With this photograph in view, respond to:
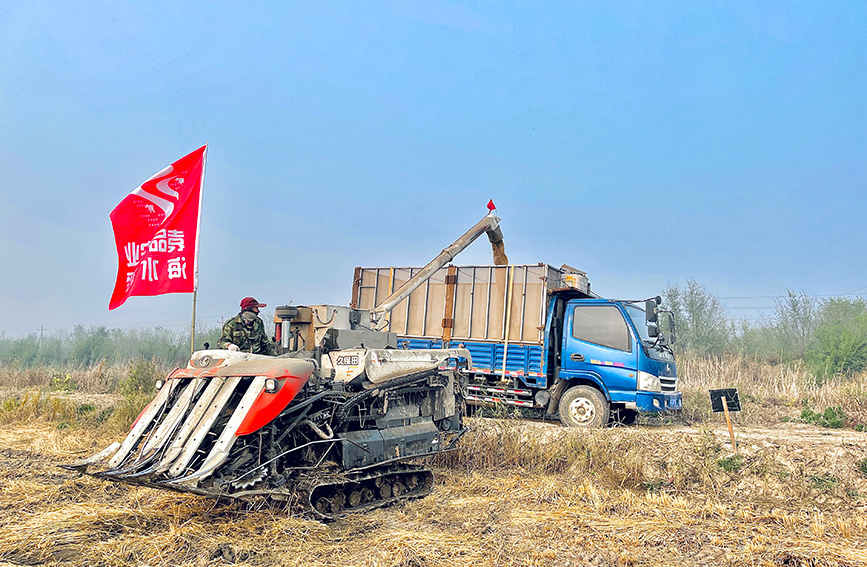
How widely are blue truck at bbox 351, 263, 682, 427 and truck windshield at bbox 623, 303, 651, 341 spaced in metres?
0.02

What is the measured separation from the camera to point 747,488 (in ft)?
26.3

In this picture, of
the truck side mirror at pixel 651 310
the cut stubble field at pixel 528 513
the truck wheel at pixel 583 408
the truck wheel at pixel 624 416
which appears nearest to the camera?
the cut stubble field at pixel 528 513

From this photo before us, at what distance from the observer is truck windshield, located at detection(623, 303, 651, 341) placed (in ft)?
38.0

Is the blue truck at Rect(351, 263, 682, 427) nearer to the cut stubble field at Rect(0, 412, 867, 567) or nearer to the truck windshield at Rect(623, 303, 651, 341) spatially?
the truck windshield at Rect(623, 303, 651, 341)

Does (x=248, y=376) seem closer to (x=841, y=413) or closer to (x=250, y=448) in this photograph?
(x=250, y=448)

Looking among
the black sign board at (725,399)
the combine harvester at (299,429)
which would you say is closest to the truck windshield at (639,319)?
the black sign board at (725,399)

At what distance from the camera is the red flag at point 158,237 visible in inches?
411

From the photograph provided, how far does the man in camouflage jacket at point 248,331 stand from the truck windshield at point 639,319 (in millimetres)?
6303

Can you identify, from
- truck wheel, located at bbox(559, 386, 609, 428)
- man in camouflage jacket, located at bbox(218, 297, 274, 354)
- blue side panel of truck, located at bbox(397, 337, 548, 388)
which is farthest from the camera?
blue side panel of truck, located at bbox(397, 337, 548, 388)

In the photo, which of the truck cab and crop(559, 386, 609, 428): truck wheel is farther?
crop(559, 386, 609, 428): truck wheel

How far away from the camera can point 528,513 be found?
671 cm

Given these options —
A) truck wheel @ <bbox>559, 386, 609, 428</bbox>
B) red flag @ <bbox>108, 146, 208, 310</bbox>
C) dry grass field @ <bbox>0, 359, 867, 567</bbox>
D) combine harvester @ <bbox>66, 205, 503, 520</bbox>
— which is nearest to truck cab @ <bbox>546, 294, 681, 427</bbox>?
truck wheel @ <bbox>559, 386, 609, 428</bbox>

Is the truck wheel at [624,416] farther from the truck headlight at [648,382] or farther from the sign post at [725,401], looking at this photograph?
the sign post at [725,401]

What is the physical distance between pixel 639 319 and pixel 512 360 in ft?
7.74
